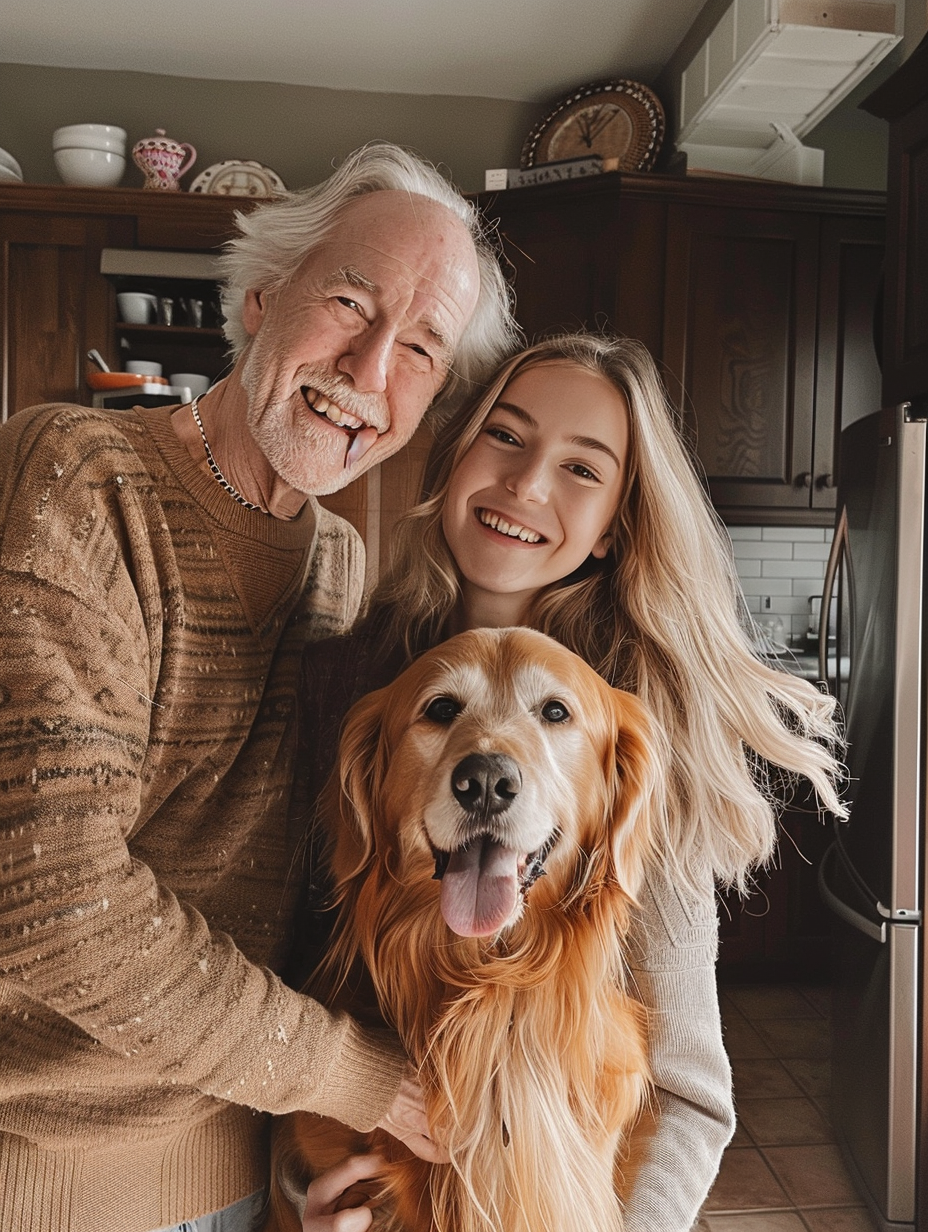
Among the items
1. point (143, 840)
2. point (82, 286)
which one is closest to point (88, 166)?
point (82, 286)

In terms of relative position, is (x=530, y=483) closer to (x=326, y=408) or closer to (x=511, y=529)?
(x=511, y=529)

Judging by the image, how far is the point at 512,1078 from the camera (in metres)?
0.95

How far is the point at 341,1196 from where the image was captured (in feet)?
3.24

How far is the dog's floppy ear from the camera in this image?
38.8 inches

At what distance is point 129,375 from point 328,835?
3.42 m

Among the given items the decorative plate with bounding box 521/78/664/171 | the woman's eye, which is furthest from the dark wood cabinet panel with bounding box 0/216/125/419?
the woman's eye

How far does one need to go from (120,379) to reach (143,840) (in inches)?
133

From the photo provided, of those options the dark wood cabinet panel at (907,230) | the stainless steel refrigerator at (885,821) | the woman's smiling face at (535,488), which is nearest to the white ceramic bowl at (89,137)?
the dark wood cabinet panel at (907,230)

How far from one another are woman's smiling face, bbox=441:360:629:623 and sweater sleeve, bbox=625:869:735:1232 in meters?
0.36

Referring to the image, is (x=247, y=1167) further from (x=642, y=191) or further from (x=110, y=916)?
(x=642, y=191)

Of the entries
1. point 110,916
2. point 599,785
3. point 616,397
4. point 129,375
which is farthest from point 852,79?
point 110,916

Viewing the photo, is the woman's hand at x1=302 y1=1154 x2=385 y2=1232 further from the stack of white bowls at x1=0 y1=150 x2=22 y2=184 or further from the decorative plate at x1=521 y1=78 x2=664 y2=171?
the stack of white bowls at x1=0 y1=150 x2=22 y2=184

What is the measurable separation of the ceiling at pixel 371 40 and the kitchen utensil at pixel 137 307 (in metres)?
1.10

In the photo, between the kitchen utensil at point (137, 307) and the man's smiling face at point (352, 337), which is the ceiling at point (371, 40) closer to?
the kitchen utensil at point (137, 307)
